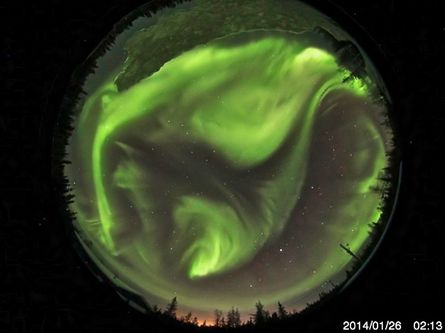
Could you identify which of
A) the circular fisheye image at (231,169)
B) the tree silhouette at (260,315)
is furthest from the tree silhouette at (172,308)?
the tree silhouette at (260,315)

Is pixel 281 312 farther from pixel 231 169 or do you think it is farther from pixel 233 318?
pixel 231 169

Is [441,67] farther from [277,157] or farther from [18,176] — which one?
[18,176]

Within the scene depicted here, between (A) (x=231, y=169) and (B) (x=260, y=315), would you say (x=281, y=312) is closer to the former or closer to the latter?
(B) (x=260, y=315)

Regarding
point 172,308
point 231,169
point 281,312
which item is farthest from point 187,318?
point 231,169

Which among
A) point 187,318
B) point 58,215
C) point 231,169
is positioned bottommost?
point 187,318

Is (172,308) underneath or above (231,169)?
underneath

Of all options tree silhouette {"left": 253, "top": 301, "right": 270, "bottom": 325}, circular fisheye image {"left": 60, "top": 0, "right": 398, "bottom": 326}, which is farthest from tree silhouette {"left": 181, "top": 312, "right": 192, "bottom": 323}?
tree silhouette {"left": 253, "top": 301, "right": 270, "bottom": 325}

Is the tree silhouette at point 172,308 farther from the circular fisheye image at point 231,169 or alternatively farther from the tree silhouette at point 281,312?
the tree silhouette at point 281,312

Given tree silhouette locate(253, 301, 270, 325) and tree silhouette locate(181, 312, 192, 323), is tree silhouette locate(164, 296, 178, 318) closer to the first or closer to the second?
tree silhouette locate(181, 312, 192, 323)
